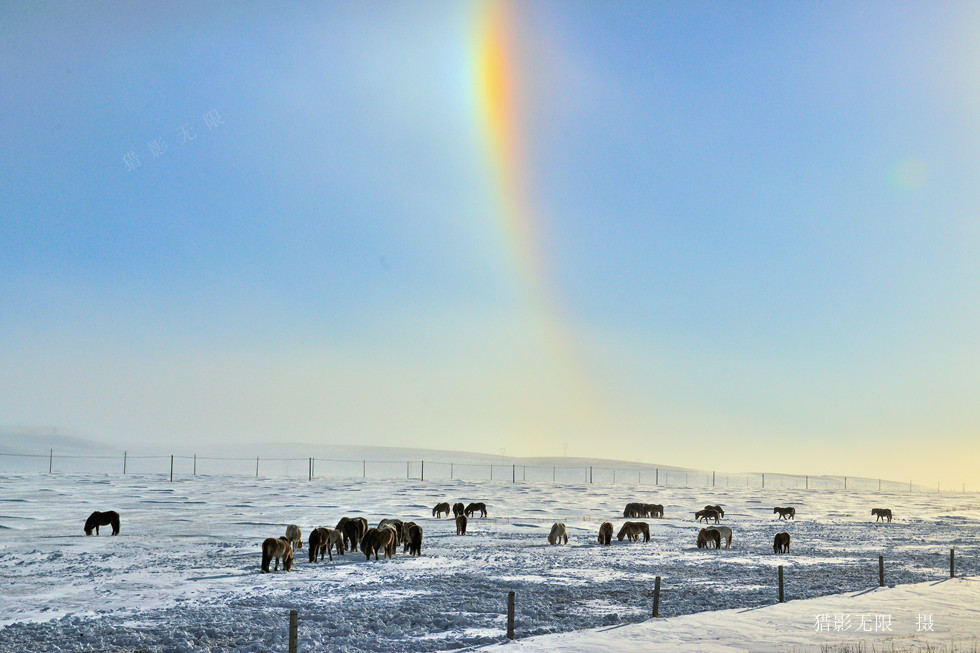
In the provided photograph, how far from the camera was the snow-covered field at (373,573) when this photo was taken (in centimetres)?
1711

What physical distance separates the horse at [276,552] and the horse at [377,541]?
4.09 metres

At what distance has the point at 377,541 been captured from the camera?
2922 centimetres

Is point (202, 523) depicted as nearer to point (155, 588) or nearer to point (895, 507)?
point (155, 588)

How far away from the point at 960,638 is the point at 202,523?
3422 centimetres

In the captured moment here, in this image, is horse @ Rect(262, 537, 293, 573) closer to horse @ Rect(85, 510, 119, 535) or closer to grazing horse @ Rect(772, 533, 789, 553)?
horse @ Rect(85, 510, 119, 535)

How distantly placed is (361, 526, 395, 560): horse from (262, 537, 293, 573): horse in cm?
409

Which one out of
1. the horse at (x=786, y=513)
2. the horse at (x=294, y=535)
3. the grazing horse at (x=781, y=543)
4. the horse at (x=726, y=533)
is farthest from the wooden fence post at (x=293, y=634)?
the horse at (x=786, y=513)

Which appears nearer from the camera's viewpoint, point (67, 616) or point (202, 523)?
point (67, 616)

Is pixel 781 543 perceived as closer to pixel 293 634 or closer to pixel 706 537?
pixel 706 537

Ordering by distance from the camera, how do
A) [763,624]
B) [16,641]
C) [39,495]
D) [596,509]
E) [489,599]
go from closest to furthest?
1. [16,641]
2. [763,624]
3. [489,599]
4. [39,495]
5. [596,509]

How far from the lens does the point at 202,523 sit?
133 ft

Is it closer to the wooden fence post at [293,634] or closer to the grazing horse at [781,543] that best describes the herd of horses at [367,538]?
the grazing horse at [781,543]

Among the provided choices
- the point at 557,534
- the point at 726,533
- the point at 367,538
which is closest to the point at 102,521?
the point at 367,538

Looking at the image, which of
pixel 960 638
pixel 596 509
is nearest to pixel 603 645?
pixel 960 638
